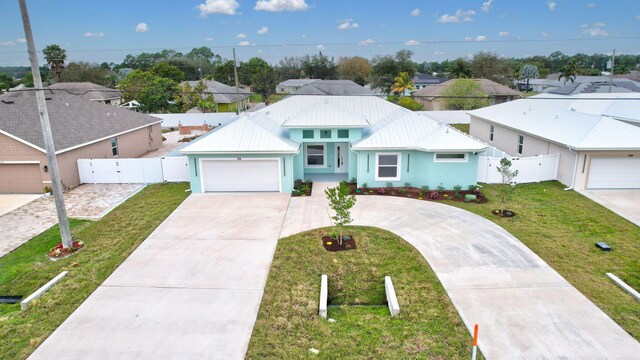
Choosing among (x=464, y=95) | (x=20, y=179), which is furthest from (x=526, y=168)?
(x=464, y=95)

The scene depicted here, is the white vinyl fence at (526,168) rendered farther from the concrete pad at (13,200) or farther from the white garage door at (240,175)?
the concrete pad at (13,200)

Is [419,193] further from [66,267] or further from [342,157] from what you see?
[66,267]

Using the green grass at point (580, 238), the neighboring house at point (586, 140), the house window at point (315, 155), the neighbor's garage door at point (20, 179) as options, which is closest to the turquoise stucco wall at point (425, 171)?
the green grass at point (580, 238)

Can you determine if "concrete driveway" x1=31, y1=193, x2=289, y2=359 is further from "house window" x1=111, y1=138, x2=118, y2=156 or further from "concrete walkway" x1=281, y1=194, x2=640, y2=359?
"house window" x1=111, y1=138, x2=118, y2=156

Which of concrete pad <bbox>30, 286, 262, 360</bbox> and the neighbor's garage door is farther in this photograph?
the neighbor's garage door

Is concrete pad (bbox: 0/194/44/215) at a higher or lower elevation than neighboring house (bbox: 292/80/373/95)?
lower

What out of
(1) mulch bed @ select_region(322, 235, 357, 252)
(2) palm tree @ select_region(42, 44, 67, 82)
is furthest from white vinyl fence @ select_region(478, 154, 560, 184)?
(2) palm tree @ select_region(42, 44, 67, 82)
